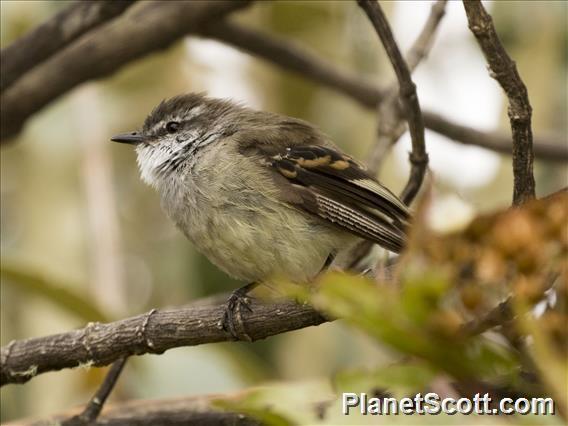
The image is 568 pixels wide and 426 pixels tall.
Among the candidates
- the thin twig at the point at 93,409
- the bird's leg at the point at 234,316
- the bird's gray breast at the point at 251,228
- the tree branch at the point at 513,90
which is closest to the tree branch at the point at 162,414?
the thin twig at the point at 93,409

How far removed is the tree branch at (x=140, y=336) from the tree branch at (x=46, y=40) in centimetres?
128

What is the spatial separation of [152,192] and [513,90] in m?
Answer: 3.93

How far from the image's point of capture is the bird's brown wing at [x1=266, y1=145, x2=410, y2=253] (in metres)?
3.49

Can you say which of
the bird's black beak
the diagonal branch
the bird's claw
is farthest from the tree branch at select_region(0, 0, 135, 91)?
the bird's claw

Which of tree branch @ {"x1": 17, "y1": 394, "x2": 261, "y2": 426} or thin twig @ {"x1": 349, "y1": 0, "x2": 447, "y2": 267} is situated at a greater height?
thin twig @ {"x1": 349, "y1": 0, "x2": 447, "y2": 267}

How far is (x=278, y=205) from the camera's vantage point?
142 inches

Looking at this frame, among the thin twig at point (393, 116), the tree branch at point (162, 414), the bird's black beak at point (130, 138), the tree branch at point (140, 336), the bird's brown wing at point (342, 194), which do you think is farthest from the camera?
the bird's black beak at point (130, 138)

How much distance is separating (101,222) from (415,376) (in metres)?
3.94

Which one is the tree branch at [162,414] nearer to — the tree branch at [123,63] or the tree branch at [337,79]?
the tree branch at [123,63]

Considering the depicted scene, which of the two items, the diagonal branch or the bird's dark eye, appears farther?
the bird's dark eye

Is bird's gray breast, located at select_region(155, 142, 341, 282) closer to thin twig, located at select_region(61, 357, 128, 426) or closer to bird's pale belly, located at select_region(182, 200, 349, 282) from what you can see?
bird's pale belly, located at select_region(182, 200, 349, 282)

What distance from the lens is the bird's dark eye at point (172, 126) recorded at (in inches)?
179

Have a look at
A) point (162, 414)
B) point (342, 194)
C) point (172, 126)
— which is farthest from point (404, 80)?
point (172, 126)

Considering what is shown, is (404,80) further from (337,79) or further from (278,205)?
(337,79)
